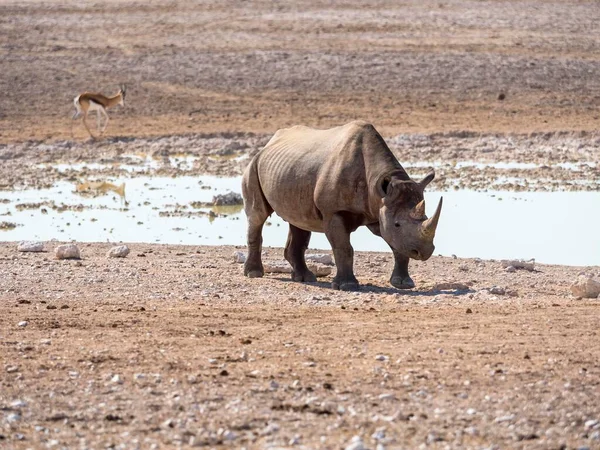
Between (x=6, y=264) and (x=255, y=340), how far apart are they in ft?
18.7

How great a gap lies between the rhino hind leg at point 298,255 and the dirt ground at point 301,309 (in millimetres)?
198

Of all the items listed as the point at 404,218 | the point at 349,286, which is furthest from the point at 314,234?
the point at 404,218

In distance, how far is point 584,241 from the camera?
59.8 feet

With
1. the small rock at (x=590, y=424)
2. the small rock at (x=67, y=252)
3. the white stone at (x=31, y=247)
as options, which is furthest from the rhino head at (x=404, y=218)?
the small rock at (x=590, y=424)

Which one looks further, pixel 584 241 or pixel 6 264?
pixel 584 241

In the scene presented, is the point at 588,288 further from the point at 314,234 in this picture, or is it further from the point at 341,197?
the point at 314,234

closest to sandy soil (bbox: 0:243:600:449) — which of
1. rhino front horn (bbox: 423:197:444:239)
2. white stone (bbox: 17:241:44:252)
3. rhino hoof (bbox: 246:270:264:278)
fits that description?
rhino front horn (bbox: 423:197:444:239)

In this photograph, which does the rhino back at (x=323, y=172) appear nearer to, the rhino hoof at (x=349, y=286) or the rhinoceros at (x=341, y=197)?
the rhinoceros at (x=341, y=197)

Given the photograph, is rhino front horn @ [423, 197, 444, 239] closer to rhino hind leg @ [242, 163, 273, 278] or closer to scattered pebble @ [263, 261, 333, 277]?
scattered pebble @ [263, 261, 333, 277]

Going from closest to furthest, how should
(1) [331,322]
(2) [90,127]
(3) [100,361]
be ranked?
1. (3) [100,361]
2. (1) [331,322]
3. (2) [90,127]

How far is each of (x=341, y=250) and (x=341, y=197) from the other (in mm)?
506

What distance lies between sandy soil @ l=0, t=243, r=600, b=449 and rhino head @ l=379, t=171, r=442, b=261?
0.45 meters

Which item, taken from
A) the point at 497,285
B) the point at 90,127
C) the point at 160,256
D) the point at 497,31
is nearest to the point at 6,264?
the point at 160,256

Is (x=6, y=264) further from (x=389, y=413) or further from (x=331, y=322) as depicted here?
(x=389, y=413)
